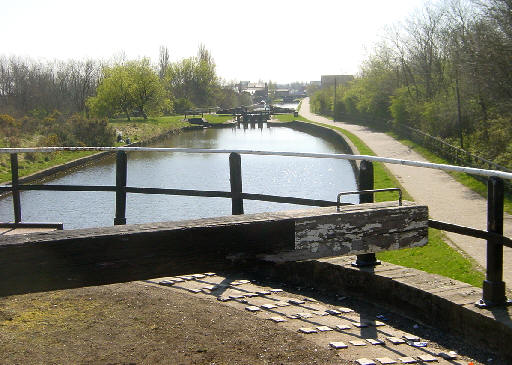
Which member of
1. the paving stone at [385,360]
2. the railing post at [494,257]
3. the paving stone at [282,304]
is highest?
the railing post at [494,257]

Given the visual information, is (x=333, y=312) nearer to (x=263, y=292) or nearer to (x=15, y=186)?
(x=263, y=292)

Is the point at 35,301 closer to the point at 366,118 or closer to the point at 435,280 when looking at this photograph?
the point at 435,280

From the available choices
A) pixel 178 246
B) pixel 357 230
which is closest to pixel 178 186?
pixel 357 230

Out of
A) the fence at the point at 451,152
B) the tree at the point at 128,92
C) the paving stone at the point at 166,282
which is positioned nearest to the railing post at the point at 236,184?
the paving stone at the point at 166,282

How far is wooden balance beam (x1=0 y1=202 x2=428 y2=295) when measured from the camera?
2344mm

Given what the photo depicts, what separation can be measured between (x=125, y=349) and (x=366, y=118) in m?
51.8

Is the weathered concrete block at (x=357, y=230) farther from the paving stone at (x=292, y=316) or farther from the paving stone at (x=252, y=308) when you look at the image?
the paving stone at (x=252, y=308)

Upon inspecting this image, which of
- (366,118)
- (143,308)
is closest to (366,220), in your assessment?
(143,308)

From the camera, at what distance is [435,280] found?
4.31 meters

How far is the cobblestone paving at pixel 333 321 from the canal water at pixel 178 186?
6.24 metres

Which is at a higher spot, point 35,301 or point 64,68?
point 64,68

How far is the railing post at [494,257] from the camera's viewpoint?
371 cm

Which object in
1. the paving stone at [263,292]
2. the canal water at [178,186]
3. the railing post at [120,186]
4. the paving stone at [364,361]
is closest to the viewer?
the paving stone at [364,361]

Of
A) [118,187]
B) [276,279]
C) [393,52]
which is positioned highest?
[393,52]
